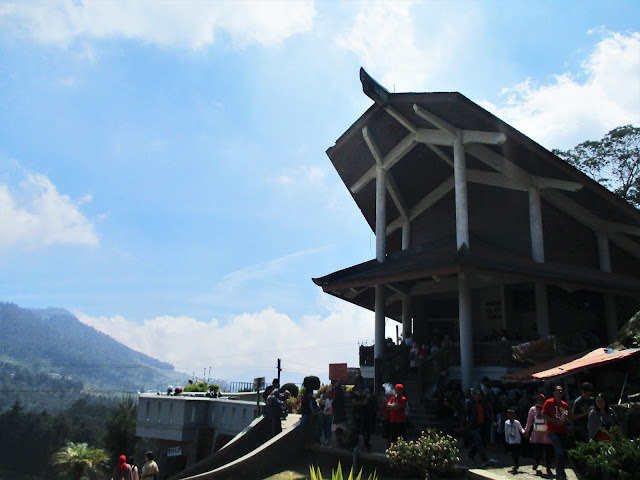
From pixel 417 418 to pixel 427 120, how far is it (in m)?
10.8

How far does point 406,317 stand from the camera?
24.2 metres

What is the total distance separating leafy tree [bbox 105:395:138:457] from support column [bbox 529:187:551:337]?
1915 inches

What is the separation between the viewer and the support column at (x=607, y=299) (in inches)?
834

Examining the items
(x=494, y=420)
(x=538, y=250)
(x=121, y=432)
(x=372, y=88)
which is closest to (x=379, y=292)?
(x=538, y=250)

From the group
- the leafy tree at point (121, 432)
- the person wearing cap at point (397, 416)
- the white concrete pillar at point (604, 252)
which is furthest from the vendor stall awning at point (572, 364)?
the leafy tree at point (121, 432)

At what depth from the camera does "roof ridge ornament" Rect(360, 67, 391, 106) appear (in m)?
20.2

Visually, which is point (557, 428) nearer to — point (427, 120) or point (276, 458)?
point (276, 458)

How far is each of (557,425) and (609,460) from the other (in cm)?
196

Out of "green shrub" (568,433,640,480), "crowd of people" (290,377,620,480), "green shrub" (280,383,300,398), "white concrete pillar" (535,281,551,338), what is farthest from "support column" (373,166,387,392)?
"green shrub" (280,383,300,398)

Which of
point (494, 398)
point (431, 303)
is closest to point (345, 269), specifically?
point (431, 303)

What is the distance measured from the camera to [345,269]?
70.2 feet

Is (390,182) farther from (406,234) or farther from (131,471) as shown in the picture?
(131,471)

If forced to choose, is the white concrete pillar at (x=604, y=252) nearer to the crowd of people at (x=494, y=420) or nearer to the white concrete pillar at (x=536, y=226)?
the white concrete pillar at (x=536, y=226)

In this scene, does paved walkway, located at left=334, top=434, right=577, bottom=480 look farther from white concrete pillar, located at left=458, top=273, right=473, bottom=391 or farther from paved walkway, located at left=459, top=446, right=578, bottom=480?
white concrete pillar, located at left=458, top=273, right=473, bottom=391
